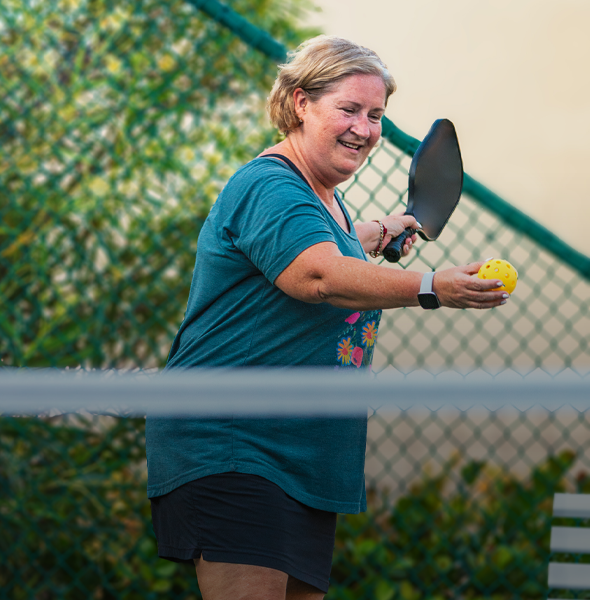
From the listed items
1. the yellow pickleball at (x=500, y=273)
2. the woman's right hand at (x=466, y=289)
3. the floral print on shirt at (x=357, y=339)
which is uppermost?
the yellow pickleball at (x=500, y=273)

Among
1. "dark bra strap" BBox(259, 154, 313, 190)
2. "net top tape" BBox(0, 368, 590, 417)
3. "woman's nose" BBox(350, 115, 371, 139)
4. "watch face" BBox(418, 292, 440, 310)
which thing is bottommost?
"net top tape" BBox(0, 368, 590, 417)

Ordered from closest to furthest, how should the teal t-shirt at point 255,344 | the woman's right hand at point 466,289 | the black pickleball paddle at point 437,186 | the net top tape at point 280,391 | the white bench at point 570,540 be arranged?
the net top tape at point 280,391
the woman's right hand at point 466,289
the teal t-shirt at point 255,344
the white bench at point 570,540
the black pickleball paddle at point 437,186

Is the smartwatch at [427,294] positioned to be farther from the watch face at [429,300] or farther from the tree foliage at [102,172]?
the tree foliage at [102,172]

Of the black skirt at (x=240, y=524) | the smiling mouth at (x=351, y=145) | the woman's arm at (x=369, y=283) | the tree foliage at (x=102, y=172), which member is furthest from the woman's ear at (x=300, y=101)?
the tree foliage at (x=102, y=172)

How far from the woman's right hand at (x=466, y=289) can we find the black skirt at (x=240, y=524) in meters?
0.48

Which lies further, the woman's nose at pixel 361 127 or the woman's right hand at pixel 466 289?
the woman's nose at pixel 361 127

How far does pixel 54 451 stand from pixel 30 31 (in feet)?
5.04

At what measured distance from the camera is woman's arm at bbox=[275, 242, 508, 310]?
1.16 meters

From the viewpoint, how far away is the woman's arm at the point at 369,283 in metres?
1.16

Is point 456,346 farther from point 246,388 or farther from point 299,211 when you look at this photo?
point 246,388

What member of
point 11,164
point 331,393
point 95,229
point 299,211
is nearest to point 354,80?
point 299,211

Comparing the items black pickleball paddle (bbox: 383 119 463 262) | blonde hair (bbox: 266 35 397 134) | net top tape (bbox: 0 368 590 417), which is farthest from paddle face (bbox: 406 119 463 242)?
net top tape (bbox: 0 368 590 417)

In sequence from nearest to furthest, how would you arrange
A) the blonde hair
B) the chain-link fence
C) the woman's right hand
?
the woman's right hand, the blonde hair, the chain-link fence

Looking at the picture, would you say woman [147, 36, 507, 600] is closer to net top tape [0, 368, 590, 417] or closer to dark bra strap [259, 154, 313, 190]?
dark bra strap [259, 154, 313, 190]
